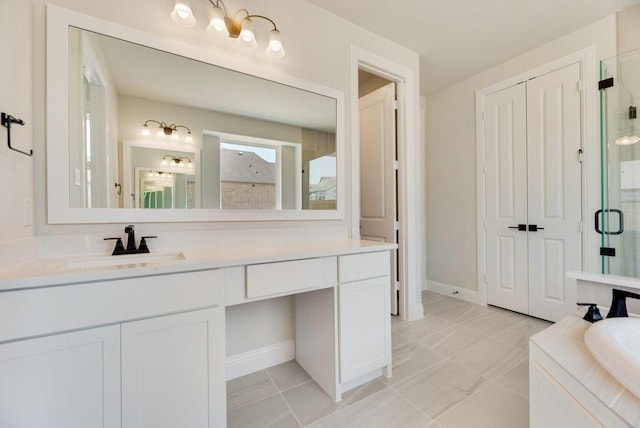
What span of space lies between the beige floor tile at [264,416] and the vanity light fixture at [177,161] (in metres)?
1.43

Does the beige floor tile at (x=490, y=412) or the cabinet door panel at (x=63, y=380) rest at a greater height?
the cabinet door panel at (x=63, y=380)

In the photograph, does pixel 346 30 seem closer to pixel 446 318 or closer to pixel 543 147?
pixel 543 147

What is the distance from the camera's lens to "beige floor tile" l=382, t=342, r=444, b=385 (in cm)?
177

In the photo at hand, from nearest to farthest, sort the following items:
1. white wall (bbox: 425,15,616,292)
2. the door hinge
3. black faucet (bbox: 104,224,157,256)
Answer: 1. black faucet (bbox: 104,224,157,256)
2. the door hinge
3. white wall (bbox: 425,15,616,292)

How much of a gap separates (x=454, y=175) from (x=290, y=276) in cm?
284

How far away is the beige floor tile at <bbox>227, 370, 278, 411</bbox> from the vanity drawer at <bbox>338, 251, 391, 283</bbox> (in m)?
0.84

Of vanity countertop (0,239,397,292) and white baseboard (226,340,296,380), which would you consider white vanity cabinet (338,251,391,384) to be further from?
white baseboard (226,340,296,380)

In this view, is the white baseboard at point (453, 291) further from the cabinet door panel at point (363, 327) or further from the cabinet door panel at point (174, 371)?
the cabinet door panel at point (174, 371)

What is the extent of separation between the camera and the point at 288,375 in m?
1.79

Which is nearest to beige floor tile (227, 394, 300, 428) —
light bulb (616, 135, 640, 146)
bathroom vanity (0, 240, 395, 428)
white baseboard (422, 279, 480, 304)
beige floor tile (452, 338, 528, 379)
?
bathroom vanity (0, 240, 395, 428)

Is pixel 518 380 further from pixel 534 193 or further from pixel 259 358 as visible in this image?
pixel 534 193

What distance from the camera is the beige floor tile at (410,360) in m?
1.77

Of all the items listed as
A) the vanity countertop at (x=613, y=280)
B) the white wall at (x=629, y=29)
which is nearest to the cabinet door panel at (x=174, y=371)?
the vanity countertop at (x=613, y=280)

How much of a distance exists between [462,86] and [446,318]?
8.94 feet
